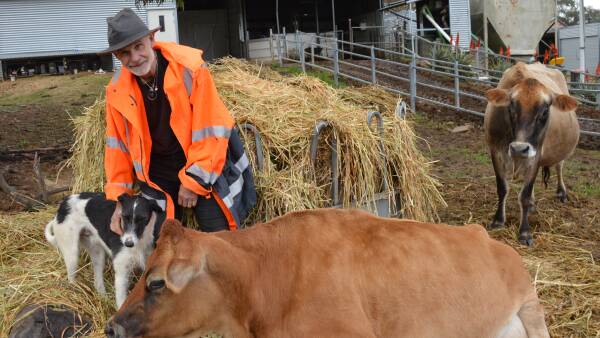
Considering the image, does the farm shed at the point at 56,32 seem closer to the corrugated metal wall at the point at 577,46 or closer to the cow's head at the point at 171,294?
the corrugated metal wall at the point at 577,46

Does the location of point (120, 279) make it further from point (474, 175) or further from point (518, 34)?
point (518, 34)

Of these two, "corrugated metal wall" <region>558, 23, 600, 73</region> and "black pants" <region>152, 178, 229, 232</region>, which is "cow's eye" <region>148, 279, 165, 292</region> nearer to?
"black pants" <region>152, 178, 229, 232</region>

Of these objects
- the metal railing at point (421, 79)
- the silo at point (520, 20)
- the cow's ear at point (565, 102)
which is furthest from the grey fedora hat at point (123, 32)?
the silo at point (520, 20)

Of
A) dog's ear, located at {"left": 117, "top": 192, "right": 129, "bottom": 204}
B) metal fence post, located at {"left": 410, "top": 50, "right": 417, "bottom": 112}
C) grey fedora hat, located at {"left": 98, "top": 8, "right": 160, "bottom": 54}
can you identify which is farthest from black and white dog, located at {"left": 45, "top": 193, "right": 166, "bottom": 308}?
metal fence post, located at {"left": 410, "top": 50, "right": 417, "bottom": 112}

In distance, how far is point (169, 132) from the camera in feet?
13.8

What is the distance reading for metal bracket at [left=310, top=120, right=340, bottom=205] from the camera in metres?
5.25

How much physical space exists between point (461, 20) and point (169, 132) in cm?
2331

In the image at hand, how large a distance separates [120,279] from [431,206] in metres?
3.26

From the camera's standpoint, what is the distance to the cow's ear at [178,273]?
2.69m

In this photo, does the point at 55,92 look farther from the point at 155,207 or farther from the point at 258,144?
the point at 155,207

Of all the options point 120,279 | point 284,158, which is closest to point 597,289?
point 284,158

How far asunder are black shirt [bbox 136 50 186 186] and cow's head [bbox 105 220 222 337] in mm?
1488

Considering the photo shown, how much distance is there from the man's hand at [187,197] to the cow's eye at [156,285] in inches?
54.0

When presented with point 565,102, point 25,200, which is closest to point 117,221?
point 25,200
